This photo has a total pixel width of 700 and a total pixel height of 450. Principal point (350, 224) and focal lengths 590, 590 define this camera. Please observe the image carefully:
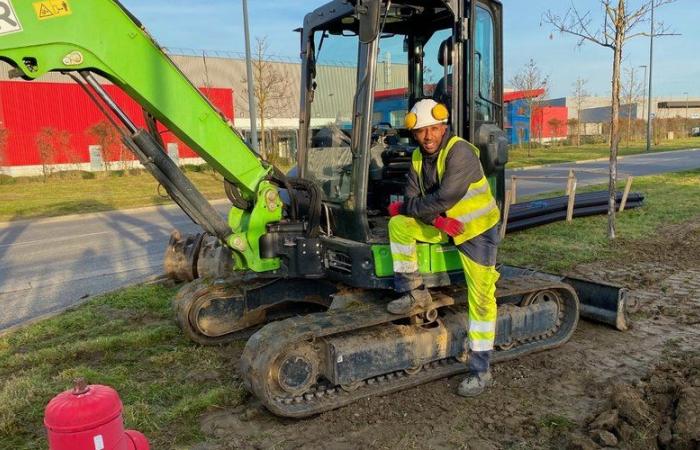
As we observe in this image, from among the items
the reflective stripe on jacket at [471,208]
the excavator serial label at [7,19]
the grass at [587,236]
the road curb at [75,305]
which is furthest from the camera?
the grass at [587,236]

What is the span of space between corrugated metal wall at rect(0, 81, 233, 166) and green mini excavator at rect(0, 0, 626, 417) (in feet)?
85.7

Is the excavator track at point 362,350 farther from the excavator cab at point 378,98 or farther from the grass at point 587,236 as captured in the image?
the grass at point 587,236

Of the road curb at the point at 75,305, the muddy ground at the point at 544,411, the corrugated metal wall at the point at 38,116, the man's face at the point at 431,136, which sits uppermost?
the corrugated metal wall at the point at 38,116

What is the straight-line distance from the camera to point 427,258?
14.8 feet

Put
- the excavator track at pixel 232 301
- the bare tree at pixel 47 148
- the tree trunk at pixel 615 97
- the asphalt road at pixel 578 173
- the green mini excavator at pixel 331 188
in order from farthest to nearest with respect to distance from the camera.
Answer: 1. the bare tree at pixel 47 148
2. the asphalt road at pixel 578 173
3. the tree trunk at pixel 615 97
4. the excavator track at pixel 232 301
5. the green mini excavator at pixel 331 188

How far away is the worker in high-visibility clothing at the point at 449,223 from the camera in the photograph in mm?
4141

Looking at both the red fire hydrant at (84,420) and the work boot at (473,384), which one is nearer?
the red fire hydrant at (84,420)

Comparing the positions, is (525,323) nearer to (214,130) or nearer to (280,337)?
(280,337)

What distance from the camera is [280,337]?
3957 millimetres

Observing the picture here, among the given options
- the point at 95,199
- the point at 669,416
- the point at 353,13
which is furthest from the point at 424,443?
the point at 95,199

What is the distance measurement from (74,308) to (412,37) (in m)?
4.70

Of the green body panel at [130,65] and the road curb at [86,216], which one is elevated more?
the green body panel at [130,65]

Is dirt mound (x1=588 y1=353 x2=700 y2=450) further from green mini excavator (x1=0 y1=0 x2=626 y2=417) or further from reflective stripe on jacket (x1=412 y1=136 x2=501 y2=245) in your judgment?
reflective stripe on jacket (x1=412 y1=136 x2=501 y2=245)

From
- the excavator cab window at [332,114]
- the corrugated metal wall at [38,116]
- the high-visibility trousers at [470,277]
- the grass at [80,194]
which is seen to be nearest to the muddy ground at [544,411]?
the high-visibility trousers at [470,277]
